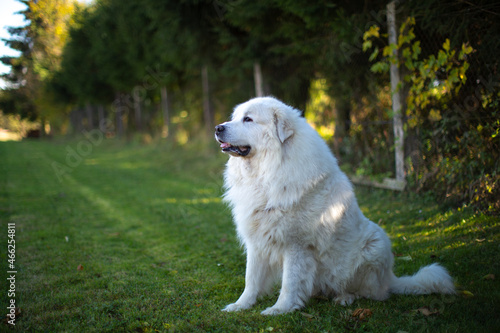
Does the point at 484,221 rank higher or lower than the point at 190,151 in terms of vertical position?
lower

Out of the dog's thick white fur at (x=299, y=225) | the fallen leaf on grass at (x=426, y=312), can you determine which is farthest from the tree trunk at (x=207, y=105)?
the fallen leaf on grass at (x=426, y=312)

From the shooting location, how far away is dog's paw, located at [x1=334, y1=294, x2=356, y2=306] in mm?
3017

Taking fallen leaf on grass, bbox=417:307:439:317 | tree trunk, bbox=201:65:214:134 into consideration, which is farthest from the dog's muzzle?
tree trunk, bbox=201:65:214:134

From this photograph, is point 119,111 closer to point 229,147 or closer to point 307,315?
point 229,147

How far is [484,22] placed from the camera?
4336 mm

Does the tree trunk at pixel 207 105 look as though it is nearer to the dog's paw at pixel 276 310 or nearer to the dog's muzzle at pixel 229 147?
the dog's muzzle at pixel 229 147

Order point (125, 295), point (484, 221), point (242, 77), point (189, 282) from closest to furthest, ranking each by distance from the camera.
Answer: point (125, 295), point (189, 282), point (484, 221), point (242, 77)

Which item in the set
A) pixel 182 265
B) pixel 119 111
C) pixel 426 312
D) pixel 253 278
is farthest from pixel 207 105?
pixel 119 111

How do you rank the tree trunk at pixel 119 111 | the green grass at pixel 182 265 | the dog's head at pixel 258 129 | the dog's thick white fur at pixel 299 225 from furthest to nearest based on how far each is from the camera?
the tree trunk at pixel 119 111
the dog's head at pixel 258 129
the dog's thick white fur at pixel 299 225
the green grass at pixel 182 265

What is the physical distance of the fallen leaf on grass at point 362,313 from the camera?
8.96 feet

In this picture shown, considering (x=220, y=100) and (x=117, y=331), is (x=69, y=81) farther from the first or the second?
(x=117, y=331)

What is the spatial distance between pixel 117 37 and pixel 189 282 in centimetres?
1763

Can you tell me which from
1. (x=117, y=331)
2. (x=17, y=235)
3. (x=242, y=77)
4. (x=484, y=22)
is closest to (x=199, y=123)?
(x=242, y=77)

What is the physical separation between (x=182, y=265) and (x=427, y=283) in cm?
263
